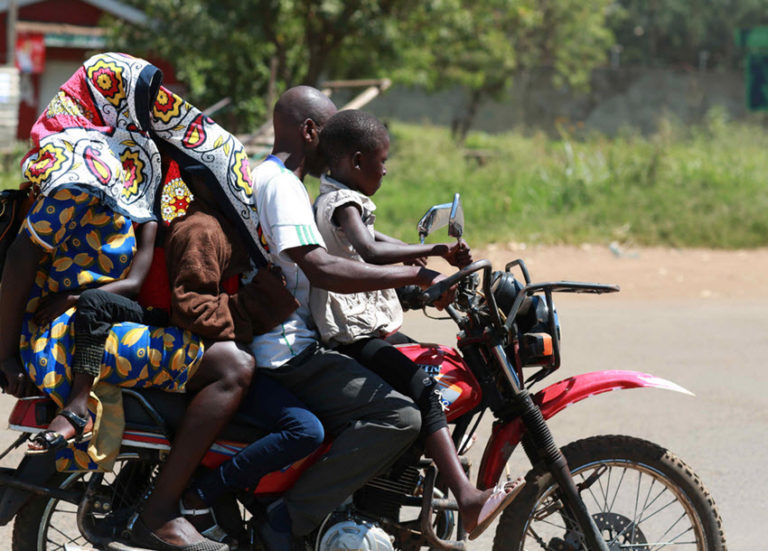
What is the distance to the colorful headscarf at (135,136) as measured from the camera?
284cm

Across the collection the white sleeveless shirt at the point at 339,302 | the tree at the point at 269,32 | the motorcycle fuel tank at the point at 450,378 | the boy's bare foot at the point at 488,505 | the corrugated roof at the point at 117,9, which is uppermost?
the corrugated roof at the point at 117,9

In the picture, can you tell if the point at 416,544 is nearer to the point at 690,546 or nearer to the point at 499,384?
the point at 499,384

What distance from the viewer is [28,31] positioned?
20406mm

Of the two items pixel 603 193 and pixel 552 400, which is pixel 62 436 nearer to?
pixel 552 400

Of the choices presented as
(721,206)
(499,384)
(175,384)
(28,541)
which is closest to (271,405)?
(175,384)

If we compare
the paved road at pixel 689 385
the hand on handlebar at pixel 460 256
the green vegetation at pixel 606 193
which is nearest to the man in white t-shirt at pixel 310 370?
the hand on handlebar at pixel 460 256

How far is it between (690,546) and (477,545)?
2.73 ft

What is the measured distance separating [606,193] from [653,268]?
236cm

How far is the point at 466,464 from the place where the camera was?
2996 mm

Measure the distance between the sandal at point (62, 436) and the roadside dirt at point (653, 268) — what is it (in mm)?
6695

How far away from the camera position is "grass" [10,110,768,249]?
36.1 feet

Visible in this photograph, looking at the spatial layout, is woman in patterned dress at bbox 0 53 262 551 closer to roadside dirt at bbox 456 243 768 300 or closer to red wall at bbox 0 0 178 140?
roadside dirt at bbox 456 243 768 300

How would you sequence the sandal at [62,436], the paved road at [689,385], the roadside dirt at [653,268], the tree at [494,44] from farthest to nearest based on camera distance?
the tree at [494,44] < the roadside dirt at [653,268] < the paved road at [689,385] < the sandal at [62,436]

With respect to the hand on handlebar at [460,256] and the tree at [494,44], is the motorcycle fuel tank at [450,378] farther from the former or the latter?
the tree at [494,44]
